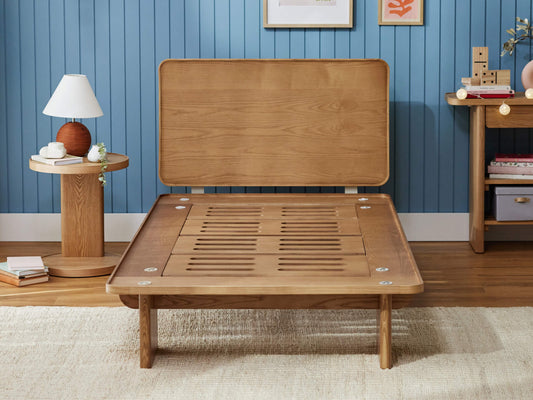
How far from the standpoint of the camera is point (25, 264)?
12.3 feet

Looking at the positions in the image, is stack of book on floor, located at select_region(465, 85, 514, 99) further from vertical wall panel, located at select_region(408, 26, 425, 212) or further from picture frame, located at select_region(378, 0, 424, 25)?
picture frame, located at select_region(378, 0, 424, 25)

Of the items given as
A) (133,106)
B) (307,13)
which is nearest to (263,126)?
(307,13)

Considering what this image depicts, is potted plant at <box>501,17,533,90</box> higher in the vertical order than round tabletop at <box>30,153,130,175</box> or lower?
higher

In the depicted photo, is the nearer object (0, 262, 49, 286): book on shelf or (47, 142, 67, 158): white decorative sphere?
(0, 262, 49, 286): book on shelf

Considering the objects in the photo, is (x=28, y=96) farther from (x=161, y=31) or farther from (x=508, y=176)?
(x=508, y=176)

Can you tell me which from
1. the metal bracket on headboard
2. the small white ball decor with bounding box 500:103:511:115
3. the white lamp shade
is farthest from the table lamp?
the small white ball decor with bounding box 500:103:511:115

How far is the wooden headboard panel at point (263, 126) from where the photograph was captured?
159 inches

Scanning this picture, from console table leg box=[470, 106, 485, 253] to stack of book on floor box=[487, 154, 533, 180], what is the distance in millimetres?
78

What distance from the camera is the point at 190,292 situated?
260 cm

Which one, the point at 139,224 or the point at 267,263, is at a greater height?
the point at 267,263

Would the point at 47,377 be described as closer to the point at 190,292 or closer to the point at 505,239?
the point at 190,292

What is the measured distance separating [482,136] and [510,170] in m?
0.24

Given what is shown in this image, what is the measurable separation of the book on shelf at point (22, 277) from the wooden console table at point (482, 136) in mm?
2142

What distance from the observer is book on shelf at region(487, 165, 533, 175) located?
4141mm
